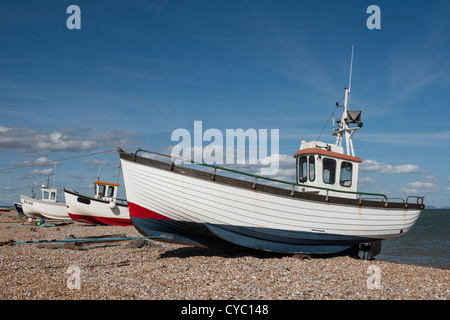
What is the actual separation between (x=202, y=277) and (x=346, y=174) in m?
8.00

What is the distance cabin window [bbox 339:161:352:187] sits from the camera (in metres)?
13.5

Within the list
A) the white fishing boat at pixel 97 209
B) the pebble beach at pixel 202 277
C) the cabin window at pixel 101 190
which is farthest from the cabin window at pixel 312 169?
the cabin window at pixel 101 190

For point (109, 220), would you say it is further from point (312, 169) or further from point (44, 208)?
point (312, 169)

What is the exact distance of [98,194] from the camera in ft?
90.6

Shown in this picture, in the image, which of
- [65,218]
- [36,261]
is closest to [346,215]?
[36,261]

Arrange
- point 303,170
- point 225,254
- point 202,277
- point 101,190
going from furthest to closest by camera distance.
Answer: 1. point 101,190
2. point 303,170
3. point 225,254
4. point 202,277

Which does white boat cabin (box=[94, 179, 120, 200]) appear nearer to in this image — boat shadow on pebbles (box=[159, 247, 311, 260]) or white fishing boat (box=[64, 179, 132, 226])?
white fishing boat (box=[64, 179, 132, 226])

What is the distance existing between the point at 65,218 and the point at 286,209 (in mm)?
30056

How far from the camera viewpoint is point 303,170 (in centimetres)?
1352
